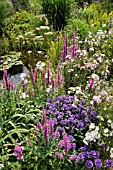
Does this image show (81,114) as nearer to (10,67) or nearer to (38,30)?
(10,67)

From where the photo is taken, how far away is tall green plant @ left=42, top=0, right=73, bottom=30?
6.87 metres

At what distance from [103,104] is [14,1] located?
5724 mm

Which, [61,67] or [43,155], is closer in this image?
[43,155]

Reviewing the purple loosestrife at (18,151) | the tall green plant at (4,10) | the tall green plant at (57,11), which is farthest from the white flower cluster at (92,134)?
the tall green plant at (4,10)

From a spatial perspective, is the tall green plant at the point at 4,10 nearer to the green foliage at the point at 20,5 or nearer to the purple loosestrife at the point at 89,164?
the green foliage at the point at 20,5

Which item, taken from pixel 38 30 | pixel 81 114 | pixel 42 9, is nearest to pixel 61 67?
pixel 81 114

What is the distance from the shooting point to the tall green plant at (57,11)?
687 cm

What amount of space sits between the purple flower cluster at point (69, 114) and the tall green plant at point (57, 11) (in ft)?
12.1

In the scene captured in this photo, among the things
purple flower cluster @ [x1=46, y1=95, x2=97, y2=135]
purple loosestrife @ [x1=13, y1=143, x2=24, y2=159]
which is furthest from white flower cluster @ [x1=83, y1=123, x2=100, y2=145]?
purple loosestrife @ [x1=13, y1=143, x2=24, y2=159]

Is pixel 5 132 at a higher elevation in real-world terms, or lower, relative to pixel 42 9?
lower

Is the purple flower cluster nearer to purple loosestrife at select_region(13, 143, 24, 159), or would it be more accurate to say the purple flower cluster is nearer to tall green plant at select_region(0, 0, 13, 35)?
purple loosestrife at select_region(13, 143, 24, 159)

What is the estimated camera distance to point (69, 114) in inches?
132

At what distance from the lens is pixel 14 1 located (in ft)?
27.5

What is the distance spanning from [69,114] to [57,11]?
159 inches
